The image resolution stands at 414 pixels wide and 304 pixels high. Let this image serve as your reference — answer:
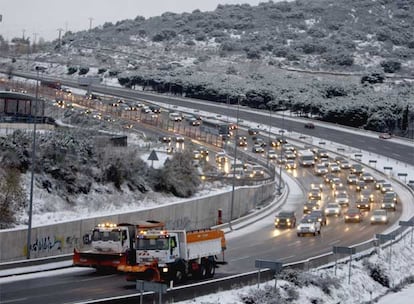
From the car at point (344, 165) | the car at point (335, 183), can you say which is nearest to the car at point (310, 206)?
the car at point (335, 183)

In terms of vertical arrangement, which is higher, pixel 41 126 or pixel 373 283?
pixel 41 126

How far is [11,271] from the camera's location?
126 feet

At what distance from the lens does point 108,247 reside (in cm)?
3869

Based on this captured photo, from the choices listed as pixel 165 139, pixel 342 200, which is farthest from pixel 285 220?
pixel 165 139

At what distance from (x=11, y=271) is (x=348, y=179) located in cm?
6369

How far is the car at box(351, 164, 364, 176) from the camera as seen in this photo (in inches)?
4040

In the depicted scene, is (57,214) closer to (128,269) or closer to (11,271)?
(11,271)

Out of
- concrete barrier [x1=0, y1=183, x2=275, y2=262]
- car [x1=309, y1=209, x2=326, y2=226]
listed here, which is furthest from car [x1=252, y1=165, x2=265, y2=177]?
car [x1=309, y1=209, x2=326, y2=226]

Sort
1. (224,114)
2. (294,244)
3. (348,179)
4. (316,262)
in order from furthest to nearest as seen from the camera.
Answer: (224,114)
(348,179)
(294,244)
(316,262)

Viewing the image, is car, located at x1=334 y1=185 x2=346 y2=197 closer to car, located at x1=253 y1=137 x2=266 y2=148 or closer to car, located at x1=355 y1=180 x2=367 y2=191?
car, located at x1=355 y1=180 x2=367 y2=191

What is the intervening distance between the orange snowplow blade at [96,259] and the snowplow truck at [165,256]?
0.75m

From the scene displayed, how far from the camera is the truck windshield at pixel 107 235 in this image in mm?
38531

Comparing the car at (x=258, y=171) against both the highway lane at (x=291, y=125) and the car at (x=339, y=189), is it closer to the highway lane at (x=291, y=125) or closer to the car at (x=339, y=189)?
the car at (x=339, y=189)

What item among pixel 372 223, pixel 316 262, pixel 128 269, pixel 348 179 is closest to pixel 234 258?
pixel 316 262
